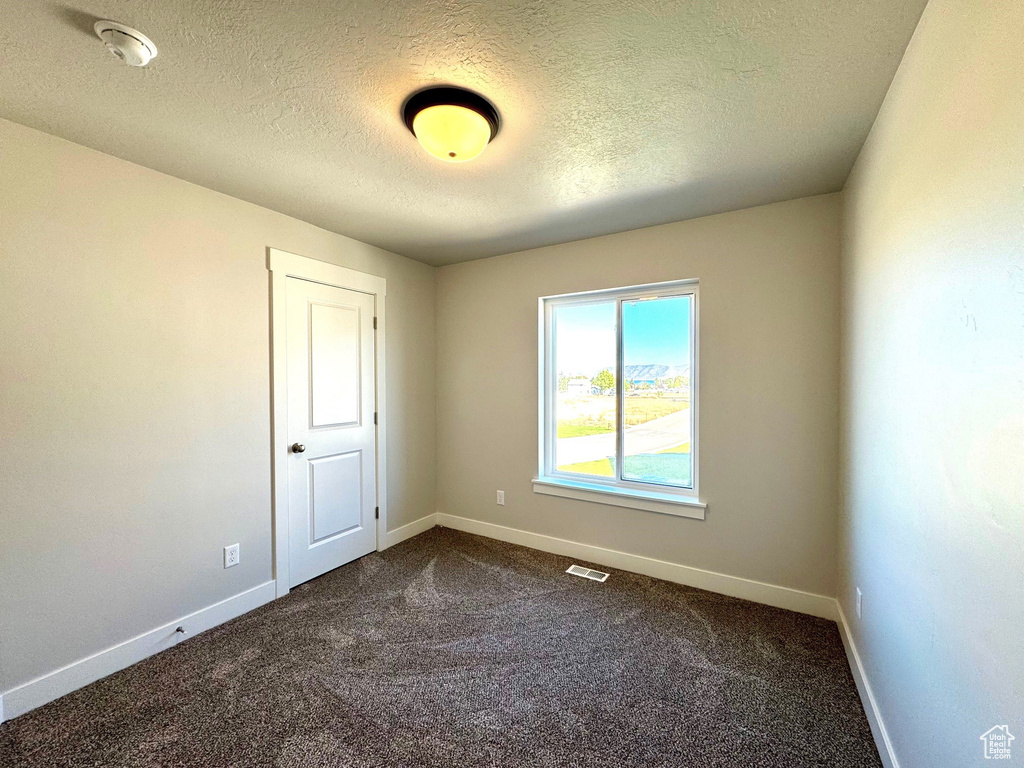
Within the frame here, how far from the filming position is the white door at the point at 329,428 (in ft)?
8.83

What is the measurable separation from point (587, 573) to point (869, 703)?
60.8 inches

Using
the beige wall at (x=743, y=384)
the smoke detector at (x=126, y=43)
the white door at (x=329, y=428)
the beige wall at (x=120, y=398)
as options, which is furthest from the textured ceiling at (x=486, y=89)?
the white door at (x=329, y=428)

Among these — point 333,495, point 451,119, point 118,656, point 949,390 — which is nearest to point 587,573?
point 333,495

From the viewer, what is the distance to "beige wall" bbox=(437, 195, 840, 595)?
2.31 metres

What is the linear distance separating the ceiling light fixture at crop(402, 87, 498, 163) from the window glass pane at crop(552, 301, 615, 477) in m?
1.81

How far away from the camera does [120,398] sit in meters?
1.94

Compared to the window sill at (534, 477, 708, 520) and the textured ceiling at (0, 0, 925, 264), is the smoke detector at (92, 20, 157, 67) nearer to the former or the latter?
the textured ceiling at (0, 0, 925, 264)

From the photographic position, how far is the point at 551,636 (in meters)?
2.18

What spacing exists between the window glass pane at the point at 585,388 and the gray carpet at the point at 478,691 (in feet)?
3.33

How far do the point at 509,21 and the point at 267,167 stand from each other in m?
1.47

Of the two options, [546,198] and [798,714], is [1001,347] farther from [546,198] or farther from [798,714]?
[546,198]

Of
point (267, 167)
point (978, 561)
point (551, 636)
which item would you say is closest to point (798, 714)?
point (551, 636)

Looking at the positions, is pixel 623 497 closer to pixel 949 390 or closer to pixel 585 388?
pixel 585 388

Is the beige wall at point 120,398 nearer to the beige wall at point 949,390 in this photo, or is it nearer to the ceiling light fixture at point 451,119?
the ceiling light fixture at point 451,119
